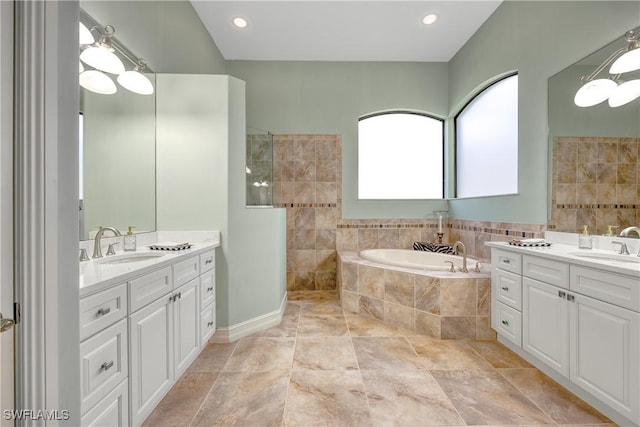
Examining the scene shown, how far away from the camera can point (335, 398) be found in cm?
159

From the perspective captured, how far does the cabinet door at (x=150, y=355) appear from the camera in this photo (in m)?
1.26

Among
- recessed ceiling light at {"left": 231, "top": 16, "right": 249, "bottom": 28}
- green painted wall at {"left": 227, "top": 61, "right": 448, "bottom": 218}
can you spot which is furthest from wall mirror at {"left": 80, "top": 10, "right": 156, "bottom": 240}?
green painted wall at {"left": 227, "top": 61, "right": 448, "bottom": 218}

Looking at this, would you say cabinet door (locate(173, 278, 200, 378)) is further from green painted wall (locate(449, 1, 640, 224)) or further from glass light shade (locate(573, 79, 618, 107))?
glass light shade (locate(573, 79, 618, 107))

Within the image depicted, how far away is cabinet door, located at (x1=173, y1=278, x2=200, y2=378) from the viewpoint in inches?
64.5

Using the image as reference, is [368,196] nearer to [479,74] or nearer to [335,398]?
[479,74]

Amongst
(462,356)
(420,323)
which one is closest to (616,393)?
(462,356)

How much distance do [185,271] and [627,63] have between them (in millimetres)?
3059

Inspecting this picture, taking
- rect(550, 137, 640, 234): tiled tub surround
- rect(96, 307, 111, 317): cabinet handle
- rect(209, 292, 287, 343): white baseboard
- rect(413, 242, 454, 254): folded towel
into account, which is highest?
rect(550, 137, 640, 234): tiled tub surround

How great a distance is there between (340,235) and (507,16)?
9.74 feet

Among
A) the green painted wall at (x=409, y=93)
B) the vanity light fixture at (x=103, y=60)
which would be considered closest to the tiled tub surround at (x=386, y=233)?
the green painted wall at (x=409, y=93)

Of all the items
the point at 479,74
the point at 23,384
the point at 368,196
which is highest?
the point at 479,74

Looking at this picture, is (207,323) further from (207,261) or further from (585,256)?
(585,256)

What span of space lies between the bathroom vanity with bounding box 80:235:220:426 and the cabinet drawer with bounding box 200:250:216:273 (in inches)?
1.9

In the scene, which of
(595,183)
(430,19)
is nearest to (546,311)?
(595,183)
